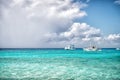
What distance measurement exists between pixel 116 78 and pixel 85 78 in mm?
1088

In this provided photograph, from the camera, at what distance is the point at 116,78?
7070mm

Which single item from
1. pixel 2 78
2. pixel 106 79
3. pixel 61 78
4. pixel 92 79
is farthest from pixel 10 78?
pixel 106 79

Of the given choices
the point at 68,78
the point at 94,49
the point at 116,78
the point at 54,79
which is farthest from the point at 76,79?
the point at 94,49

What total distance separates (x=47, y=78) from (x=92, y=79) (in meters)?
1.55

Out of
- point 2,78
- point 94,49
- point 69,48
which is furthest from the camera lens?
point 69,48

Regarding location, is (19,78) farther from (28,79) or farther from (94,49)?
(94,49)

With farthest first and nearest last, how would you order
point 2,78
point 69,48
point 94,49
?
point 69,48
point 94,49
point 2,78

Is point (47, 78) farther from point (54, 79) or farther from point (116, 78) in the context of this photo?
point (116, 78)

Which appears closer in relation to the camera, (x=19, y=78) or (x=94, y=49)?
(x=19, y=78)

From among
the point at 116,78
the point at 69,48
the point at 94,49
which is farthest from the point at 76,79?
the point at 69,48

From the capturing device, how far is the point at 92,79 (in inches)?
272

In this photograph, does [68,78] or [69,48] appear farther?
[69,48]

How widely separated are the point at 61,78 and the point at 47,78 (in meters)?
0.49

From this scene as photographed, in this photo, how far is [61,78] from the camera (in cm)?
699
